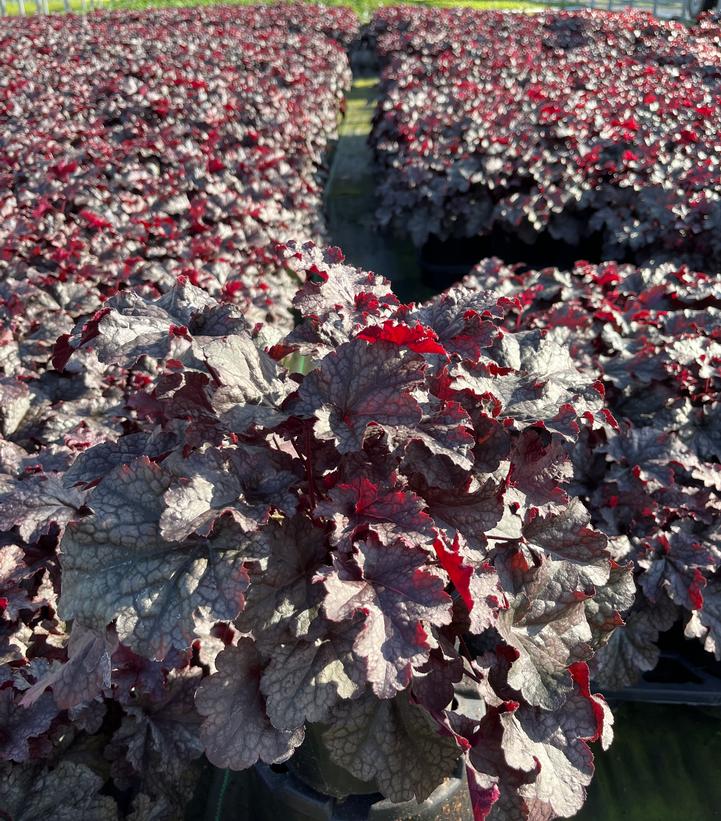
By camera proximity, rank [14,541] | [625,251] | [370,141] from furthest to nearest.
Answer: [370,141] → [625,251] → [14,541]

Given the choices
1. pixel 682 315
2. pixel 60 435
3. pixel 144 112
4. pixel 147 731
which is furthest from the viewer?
pixel 144 112

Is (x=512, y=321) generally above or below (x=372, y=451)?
below

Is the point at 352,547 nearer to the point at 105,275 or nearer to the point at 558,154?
the point at 105,275

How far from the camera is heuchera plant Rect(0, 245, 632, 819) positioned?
1.24 metres

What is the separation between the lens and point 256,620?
1.34m

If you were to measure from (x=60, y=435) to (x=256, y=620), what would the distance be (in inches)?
51.5

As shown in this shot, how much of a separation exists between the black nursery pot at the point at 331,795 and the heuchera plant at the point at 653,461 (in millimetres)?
733

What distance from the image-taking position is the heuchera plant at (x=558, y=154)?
4.51m

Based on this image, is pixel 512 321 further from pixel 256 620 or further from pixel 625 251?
pixel 625 251

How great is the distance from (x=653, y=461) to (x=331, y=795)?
1.39 metres

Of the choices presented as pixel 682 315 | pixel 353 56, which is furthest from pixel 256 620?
pixel 353 56

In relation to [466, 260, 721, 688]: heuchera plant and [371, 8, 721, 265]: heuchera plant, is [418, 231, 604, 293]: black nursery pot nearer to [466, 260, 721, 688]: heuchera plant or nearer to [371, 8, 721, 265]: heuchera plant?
[371, 8, 721, 265]: heuchera plant

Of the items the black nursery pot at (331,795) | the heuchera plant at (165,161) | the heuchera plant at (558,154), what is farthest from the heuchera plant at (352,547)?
the heuchera plant at (558,154)

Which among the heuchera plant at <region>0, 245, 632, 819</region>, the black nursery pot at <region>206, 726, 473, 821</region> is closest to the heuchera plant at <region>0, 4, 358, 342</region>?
the heuchera plant at <region>0, 245, 632, 819</region>
